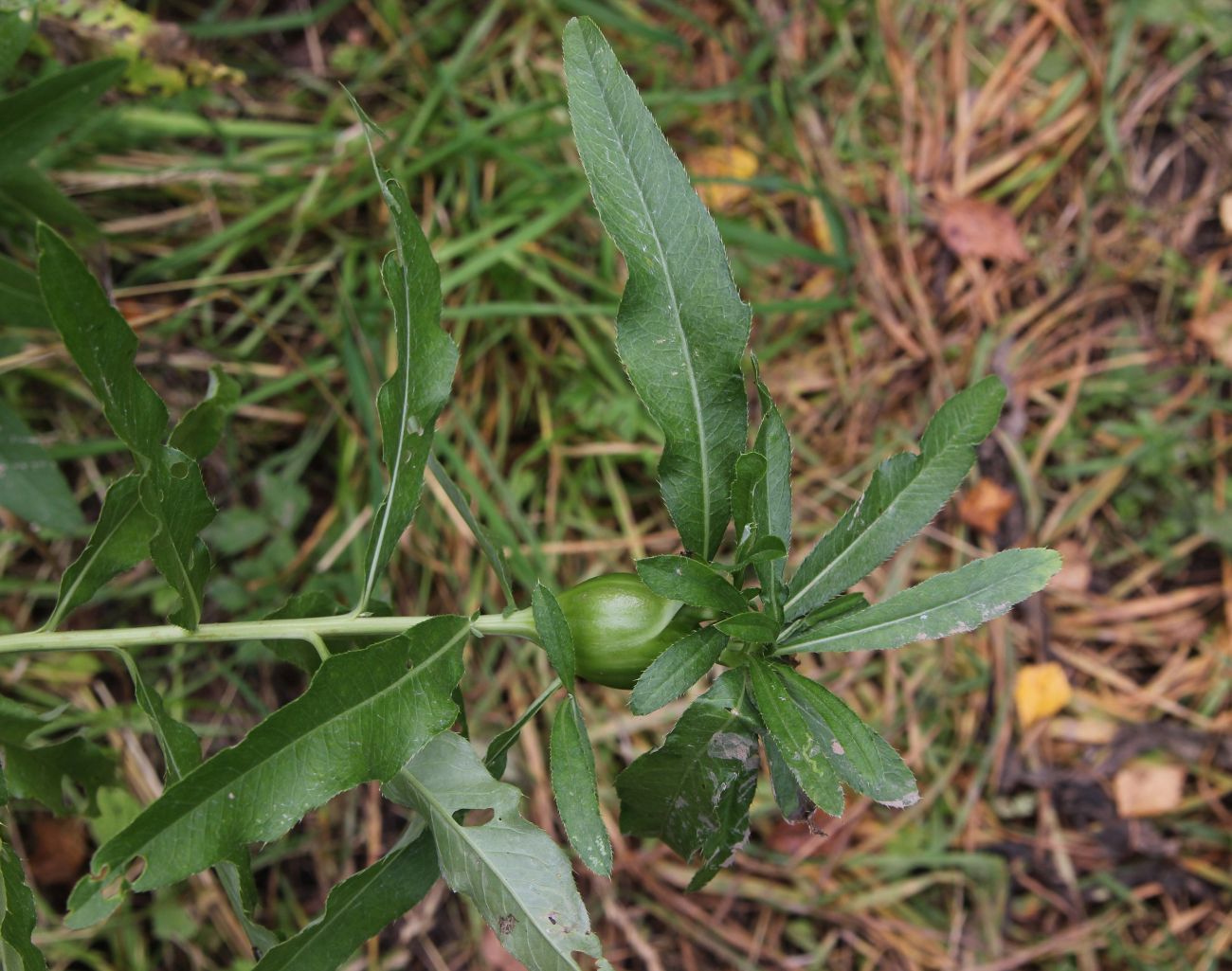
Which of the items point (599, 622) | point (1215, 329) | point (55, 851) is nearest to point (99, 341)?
point (599, 622)

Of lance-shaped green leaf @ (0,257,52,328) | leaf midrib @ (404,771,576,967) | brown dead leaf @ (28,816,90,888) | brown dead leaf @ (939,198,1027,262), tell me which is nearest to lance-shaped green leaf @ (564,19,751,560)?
leaf midrib @ (404,771,576,967)

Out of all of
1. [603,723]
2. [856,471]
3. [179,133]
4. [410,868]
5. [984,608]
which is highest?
[179,133]

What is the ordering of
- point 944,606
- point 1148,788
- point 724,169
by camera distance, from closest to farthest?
point 944,606 → point 1148,788 → point 724,169

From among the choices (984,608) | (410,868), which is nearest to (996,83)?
(984,608)

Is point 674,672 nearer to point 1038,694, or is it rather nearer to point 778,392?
point 778,392

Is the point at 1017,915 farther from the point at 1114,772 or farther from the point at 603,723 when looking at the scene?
the point at 603,723

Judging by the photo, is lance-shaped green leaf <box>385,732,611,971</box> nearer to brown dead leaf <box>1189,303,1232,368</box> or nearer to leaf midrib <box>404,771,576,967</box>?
leaf midrib <box>404,771,576,967</box>
